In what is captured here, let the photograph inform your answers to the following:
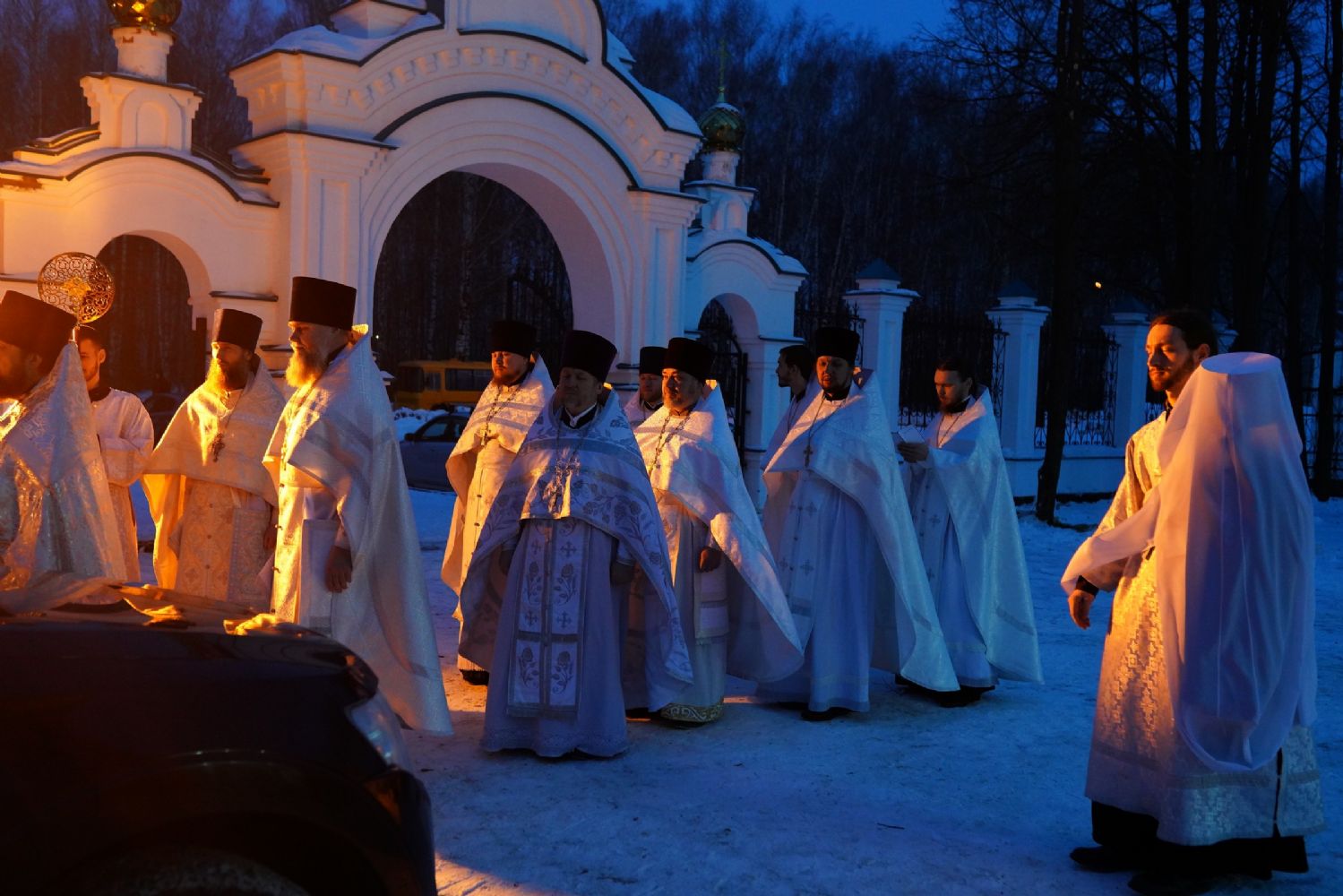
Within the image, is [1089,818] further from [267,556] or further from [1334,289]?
[1334,289]

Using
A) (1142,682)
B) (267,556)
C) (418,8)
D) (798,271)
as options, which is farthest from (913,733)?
(798,271)

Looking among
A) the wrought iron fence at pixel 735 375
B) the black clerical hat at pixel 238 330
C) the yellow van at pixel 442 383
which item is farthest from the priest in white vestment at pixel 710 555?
the yellow van at pixel 442 383

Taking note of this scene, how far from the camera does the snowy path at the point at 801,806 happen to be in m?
4.16

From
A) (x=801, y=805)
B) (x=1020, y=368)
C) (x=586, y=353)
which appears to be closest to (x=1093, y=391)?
(x=1020, y=368)

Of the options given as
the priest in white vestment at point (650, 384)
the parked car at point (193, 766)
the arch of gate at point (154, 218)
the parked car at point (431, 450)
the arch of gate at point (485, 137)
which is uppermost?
the arch of gate at point (485, 137)

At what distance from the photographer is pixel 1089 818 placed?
4812 mm

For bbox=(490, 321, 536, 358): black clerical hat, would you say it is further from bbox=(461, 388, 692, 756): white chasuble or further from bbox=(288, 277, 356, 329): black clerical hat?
bbox=(288, 277, 356, 329): black clerical hat

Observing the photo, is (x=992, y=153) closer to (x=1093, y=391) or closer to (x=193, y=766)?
(x=1093, y=391)

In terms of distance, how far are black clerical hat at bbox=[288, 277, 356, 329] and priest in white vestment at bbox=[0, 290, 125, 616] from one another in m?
0.80

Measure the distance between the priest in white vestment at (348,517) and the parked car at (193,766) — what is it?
90.4 inches

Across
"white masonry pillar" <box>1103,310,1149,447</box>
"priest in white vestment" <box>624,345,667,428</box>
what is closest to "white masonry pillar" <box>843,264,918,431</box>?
"white masonry pillar" <box>1103,310,1149,447</box>

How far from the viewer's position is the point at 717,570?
618 centimetres

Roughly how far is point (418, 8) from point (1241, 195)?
12.7 metres

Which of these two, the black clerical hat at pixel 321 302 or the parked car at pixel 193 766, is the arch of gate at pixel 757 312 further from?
the parked car at pixel 193 766
